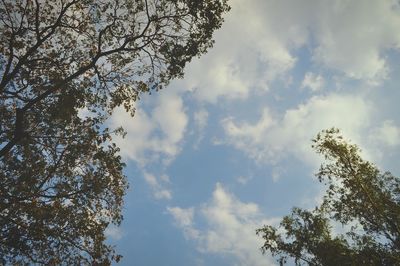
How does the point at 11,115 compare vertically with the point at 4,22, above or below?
below

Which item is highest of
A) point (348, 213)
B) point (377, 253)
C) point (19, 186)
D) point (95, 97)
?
point (95, 97)

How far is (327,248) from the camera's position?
2702cm

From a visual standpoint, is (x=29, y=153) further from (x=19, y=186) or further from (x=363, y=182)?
(x=363, y=182)

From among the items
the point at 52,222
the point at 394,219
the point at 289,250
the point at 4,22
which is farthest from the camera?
the point at 289,250

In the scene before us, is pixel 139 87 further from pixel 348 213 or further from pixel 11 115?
pixel 348 213

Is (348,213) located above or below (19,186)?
above

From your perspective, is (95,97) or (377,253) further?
(377,253)

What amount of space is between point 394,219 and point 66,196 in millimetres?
17229

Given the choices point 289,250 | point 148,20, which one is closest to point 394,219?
point 289,250

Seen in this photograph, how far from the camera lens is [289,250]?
29.8m

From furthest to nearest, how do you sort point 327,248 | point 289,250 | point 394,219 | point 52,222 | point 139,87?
point 289,250 < point 327,248 < point 394,219 < point 139,87 < point 52,222

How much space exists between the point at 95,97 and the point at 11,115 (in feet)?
12.7

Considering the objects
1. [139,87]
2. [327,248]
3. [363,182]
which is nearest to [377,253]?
[363,182]

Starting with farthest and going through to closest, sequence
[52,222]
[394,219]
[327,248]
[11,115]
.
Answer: [327,248], [394,219], [11,115], [52,222]
